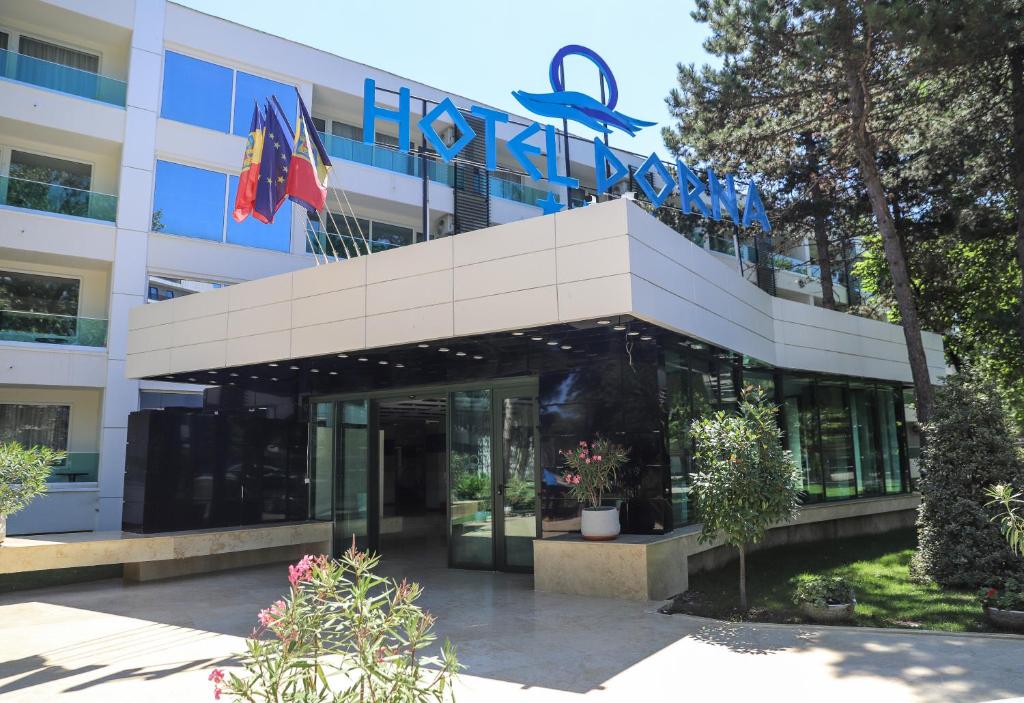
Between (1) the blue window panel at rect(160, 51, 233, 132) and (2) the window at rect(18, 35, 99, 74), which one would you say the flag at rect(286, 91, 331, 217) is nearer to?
(1) the blue window panel at rect(160, 51, 233, 132)

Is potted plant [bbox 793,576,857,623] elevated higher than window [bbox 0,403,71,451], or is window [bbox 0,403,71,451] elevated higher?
window [bbox 0,403,71,451]

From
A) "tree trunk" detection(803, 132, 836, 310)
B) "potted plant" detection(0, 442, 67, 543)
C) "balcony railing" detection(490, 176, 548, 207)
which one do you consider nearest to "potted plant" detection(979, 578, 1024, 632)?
"tree trunk" detection(803, 132, 836, 310)

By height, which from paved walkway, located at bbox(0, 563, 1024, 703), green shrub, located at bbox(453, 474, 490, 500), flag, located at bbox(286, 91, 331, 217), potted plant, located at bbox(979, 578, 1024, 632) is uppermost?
flag, located at bbox(286, 91, 331, 217)

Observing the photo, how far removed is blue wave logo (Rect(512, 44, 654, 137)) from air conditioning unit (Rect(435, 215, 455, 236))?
1081 centimetres

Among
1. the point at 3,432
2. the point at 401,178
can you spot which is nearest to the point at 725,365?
the point at 401,178

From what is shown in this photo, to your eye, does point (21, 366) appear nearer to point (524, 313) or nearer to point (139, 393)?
point (139, 393)

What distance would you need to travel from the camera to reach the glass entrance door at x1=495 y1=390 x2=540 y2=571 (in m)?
11.5

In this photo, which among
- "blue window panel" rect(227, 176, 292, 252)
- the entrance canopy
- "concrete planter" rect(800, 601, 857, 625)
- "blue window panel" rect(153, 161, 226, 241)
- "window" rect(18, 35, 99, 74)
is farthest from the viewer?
"blue window panel" rect(227, 176, 292, 252)

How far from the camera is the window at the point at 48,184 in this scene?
57.0 feet

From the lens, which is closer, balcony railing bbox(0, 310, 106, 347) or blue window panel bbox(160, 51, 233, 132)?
balcony railing bbox(0, 310, 106, 347)

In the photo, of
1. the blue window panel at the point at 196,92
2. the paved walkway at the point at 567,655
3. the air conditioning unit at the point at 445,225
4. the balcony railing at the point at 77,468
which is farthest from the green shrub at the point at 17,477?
the air conditioning unit at the point at 445,225

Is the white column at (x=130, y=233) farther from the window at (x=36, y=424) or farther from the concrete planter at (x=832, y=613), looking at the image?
the concrete planter at (x=832, y=613)

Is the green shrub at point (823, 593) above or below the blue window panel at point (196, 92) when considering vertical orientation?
below

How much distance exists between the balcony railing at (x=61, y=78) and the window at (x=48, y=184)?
5.94 ft
